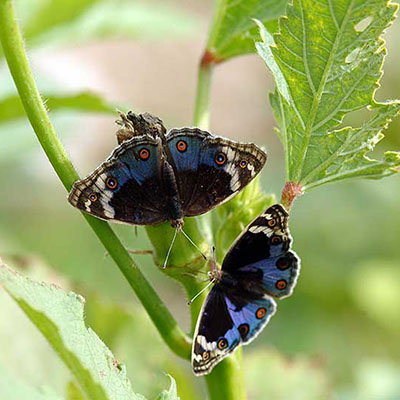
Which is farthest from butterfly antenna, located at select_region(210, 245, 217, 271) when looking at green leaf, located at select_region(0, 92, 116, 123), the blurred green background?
green leaf, located at select_region(0, 92, 116, 123)

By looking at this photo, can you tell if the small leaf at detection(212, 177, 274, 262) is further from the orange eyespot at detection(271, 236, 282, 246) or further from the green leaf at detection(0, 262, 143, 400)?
the green leaf at detection(0, 262, 143, 400)

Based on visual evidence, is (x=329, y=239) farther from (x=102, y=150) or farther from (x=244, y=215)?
(x=102, y=150)

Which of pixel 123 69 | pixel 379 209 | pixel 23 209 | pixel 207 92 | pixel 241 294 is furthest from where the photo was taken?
pixel 123 69

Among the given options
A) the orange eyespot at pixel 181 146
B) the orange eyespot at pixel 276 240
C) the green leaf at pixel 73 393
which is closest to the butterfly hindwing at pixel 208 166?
the orange eyespot at pixel 181 146

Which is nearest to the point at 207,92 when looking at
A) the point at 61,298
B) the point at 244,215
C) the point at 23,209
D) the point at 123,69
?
the point at 244,215

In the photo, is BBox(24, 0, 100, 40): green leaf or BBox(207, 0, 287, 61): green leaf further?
BBox(24, 0, 100, 40): green leaf

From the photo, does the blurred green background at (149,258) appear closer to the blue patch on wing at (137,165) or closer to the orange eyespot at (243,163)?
the blue patch on wing at (137,165)

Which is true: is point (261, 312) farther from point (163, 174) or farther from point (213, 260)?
point (163, 174)
